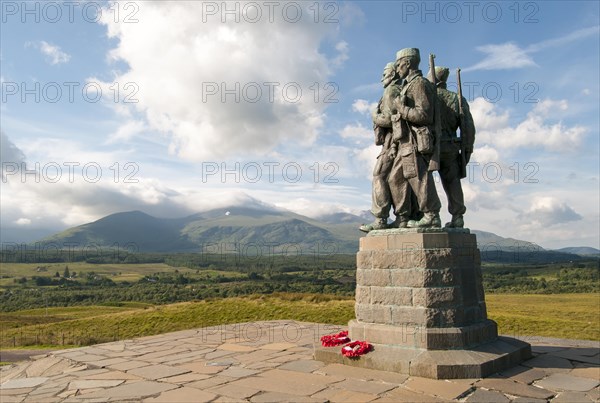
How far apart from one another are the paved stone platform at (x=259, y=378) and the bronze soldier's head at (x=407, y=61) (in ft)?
17.8

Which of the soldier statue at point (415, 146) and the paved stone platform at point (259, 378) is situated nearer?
the paved stone platform at point (259, 378)

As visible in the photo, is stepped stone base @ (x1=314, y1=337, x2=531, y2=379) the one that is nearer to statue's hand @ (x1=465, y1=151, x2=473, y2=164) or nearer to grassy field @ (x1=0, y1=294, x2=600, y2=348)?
statue's hand @ (x1=465, y1=151, x2=473, y2=164)

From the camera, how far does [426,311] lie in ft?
23.0

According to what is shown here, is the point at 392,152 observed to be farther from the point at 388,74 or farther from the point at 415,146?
the point at 388,74

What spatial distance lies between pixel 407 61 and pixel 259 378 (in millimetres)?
6217

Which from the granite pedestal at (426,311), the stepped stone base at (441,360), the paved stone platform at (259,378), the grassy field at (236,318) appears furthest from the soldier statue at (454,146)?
the grassy field at (236,318)

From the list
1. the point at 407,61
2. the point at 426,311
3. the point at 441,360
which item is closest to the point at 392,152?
the point at 407,61

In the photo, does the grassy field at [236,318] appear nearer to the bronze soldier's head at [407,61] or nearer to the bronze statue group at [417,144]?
the bronze statue group at [417,144]

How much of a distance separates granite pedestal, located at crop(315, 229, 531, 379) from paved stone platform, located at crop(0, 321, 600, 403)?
23 centimetres

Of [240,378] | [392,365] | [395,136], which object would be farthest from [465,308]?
[240,378]

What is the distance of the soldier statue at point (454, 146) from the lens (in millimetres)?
8281

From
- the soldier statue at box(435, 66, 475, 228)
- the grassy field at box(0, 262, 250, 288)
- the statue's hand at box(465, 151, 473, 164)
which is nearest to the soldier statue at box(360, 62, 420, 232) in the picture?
the soldier statue at box(435, 66, 475, 228)

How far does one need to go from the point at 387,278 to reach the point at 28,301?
7345 cm

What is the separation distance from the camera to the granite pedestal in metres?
6.72
